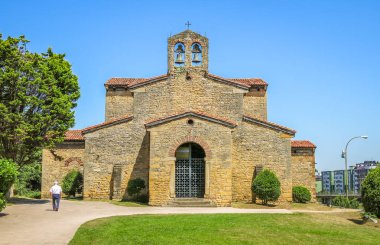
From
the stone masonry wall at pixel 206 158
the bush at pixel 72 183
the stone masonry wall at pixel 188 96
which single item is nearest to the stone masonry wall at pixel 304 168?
the stone masonry wall at pixel 188 96

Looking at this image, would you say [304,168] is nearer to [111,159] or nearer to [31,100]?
[111,159]

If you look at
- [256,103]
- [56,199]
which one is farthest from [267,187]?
[56,199]

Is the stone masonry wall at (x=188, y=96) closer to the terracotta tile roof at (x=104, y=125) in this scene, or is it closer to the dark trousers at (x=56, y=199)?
the terracotta tile roof at (x=104, y=125)

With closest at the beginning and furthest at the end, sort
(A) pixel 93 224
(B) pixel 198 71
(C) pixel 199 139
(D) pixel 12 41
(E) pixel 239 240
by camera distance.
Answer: (E) pixel 239 240 → (A) pixel 93 224 → (D) pixel 12 41 → (C) pixel 199 139 → (B) pixel 198 71

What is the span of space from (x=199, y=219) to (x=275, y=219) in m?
3.43

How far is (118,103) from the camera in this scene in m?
34.0

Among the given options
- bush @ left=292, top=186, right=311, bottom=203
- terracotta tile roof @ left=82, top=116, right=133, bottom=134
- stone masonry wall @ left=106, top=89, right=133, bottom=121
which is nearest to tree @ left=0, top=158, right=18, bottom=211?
terracotta tile roof @ left=82, top=116, right=133, bottom=134

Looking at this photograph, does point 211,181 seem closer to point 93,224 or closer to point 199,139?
point 199,139

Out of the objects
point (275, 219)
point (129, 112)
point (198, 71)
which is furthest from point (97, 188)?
point (275, 219)

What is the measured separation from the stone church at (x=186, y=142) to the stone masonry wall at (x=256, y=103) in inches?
182

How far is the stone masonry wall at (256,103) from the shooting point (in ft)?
114

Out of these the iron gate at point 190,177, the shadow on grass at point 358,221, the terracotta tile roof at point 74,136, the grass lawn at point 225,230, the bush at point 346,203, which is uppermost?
the terracotta tile roof at point 74,136

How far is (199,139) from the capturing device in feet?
Answer: 85.2

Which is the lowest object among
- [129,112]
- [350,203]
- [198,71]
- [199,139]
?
[350,203]
